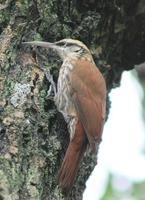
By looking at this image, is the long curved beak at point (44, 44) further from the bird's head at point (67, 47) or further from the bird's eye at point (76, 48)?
the bird's eye at point (76, 48)

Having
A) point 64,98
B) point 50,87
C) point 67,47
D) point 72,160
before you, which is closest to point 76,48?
point 67,47

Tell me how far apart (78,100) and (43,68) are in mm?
392

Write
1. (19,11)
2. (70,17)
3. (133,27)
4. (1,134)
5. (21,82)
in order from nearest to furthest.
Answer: (1,134)
(21,82)
(19,11)
(70,17)
(133,27)

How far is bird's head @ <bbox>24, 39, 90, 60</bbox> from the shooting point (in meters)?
→ 4.15

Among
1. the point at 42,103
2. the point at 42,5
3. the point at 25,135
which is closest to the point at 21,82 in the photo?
the point at 42,103

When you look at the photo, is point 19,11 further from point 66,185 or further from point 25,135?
point 66,185

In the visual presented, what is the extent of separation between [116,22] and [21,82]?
45.8 inches

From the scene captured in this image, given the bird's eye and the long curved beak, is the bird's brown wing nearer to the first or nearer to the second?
the bird's eye

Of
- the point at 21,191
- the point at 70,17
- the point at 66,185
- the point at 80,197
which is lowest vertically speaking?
the point at 80,197

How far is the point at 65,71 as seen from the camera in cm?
437

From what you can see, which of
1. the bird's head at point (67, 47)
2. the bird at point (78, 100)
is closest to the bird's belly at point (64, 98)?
the bird at point (78, 100)

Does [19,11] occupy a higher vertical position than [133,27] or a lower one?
higher

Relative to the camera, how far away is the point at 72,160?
3.53 metres

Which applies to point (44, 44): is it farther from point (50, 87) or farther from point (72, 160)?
point (72, 160)
